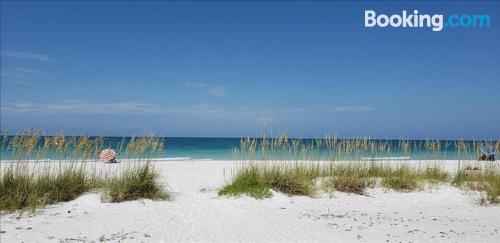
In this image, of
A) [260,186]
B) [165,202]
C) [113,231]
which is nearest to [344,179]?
[260,186]

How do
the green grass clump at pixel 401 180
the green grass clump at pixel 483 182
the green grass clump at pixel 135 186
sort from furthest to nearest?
1. the green grass clump at pixel 401 180
2. the green grass clump at pixel 483 182
3. the green grass clump at pixel 135 186

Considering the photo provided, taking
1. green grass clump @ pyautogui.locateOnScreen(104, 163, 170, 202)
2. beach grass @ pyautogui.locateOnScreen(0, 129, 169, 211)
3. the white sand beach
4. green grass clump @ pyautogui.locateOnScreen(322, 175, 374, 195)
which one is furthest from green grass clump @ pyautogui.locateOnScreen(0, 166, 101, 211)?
green grass clump @ pyautogui.locateOnScreen(322, 175, 374, 195)

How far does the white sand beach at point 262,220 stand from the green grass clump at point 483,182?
0.33m

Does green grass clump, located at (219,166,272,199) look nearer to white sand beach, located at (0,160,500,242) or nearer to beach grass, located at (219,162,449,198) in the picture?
beach grass, located at (219,162,449,198)

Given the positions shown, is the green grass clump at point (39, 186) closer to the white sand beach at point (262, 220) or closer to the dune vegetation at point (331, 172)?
the white sand beach at point (262, 220)

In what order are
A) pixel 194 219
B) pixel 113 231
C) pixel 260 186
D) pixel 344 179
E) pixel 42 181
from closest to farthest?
pixel 113 231 < pixel 194 219 < pixel 42 181 < pixel 260 186 < pixel 344 179

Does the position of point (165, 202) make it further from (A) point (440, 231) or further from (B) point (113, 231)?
(A) point (440, 231)

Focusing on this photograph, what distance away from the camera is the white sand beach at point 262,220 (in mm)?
5496

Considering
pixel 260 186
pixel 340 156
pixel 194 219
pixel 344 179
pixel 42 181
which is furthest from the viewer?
pixel 340 156

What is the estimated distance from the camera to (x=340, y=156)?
9.87 m

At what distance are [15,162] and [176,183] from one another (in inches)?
146

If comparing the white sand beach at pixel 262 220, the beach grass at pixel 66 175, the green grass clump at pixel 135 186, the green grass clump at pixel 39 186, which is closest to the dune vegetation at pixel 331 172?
the white sand beach at pixel 262 220

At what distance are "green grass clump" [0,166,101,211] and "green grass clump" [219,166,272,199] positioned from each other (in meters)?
2.43

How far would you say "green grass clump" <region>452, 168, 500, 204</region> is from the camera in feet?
27.4
